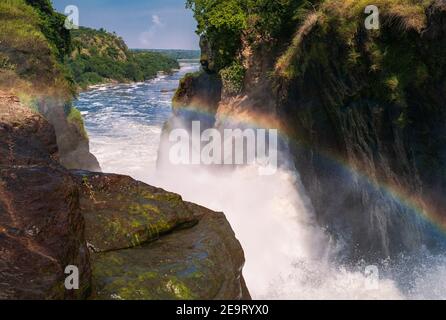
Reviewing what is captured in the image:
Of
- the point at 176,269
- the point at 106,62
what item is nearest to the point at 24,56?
the point at 176,269

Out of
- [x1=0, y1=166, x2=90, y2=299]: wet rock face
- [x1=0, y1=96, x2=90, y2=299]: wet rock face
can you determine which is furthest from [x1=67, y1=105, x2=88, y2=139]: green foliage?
[x1=0, y1=166, x2=90, y2=299]: wet rock face

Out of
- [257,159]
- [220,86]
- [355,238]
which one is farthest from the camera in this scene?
[220,86]

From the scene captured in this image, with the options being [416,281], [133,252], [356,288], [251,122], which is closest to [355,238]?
[356,288]

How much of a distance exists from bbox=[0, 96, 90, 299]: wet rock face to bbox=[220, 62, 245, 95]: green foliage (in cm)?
1824

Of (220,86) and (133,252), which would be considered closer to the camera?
(133,252)

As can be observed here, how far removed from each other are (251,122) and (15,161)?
1770 cm

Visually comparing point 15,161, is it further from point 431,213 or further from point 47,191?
point 431,213

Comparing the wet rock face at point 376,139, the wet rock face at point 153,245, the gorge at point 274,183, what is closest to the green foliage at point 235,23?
the gorge at point 274,183

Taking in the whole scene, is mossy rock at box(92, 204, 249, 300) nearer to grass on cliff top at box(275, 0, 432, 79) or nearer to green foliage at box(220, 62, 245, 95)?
grass on cliff top at box(275, 0, 432, 79)

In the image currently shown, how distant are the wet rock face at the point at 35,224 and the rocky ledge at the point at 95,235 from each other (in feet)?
0.03

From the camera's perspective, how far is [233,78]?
78.4 ft

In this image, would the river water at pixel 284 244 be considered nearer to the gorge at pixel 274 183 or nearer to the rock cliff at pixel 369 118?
the gorge at pixel 274 183

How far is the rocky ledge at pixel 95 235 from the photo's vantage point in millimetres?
4879

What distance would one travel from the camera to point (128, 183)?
8750 millimetres
